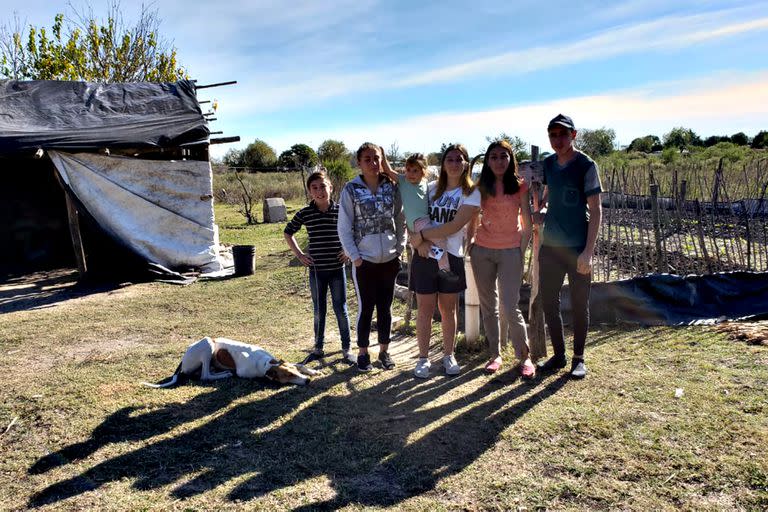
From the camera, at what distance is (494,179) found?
158 inches

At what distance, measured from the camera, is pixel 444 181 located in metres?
4.04

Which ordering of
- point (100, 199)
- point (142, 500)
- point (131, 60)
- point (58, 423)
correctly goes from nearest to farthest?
point (142, 500) → point (58, 423) → point (100, 199) → point (131, 60)

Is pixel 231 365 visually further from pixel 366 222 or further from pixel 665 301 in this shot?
pixel 665 301

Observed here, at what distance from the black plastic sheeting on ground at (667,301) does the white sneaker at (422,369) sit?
79.8 inches

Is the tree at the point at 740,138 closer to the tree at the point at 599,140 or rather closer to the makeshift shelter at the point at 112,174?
the tree at the point at 599,140

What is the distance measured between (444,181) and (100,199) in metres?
6.82

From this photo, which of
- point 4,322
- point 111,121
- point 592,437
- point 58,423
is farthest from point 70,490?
point 111,121

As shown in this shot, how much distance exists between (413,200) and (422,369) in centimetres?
126

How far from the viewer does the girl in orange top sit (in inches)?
157

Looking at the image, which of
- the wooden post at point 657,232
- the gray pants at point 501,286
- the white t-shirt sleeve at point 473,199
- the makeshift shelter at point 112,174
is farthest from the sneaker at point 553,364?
the makeshift shelter at point 112,174

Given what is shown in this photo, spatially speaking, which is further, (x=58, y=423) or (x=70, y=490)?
(x=58, y=423)

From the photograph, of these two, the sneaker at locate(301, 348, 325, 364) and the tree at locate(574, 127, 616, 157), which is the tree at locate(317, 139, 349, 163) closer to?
the tree at locate(574, 127, 616, 157)

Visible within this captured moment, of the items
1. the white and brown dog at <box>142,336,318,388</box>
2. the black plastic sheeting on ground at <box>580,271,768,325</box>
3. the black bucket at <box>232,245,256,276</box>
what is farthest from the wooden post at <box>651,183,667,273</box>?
the black bucket at <box>232,245,256,276</box>

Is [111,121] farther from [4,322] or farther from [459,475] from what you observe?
[459,475]
